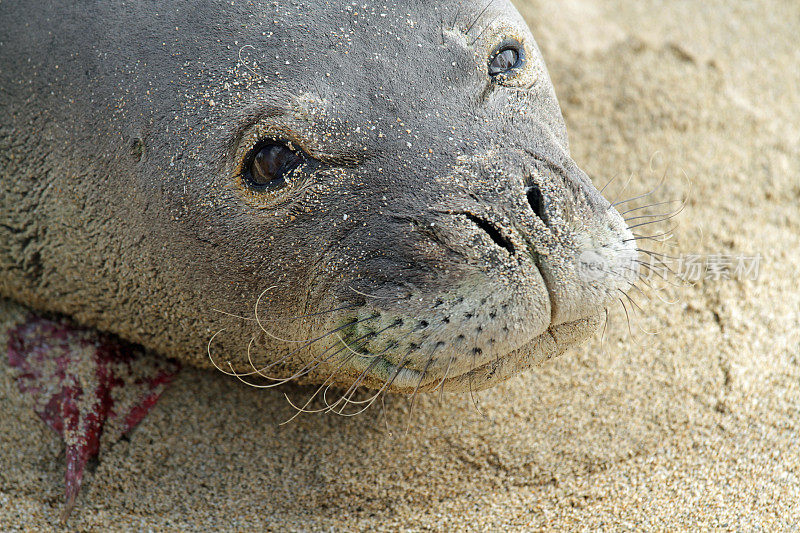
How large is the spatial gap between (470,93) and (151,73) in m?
1.03

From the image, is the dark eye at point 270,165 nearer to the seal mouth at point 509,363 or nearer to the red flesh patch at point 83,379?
the seal mouth at point 509,363

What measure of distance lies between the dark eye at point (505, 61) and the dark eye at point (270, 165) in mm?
736

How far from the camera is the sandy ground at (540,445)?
2.68 m

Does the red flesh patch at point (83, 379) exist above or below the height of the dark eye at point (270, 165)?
below

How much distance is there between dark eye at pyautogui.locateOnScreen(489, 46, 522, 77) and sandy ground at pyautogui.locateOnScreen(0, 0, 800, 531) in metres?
1.24

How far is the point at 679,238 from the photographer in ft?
11.6

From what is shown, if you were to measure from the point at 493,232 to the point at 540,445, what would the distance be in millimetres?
1084

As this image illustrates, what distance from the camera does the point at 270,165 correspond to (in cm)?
233

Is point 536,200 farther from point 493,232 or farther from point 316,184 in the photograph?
point 316,184

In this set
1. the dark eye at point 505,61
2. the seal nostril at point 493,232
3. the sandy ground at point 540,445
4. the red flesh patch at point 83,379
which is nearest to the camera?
the seal nostril at point 493,232

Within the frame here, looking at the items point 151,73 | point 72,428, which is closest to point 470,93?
point 151,73

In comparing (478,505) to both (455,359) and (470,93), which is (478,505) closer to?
(455,359)

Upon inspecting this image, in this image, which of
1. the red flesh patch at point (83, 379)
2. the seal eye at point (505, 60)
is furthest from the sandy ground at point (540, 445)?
the seal eye at point (505, 60)

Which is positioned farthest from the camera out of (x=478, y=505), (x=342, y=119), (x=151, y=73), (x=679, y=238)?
(x=679, y=238)
